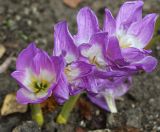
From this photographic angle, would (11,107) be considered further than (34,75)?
Yes

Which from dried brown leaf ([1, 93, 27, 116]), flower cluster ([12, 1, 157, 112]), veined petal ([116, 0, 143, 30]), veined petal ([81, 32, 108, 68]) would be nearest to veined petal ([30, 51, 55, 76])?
flower cluster ([12, 1, 157, 112])

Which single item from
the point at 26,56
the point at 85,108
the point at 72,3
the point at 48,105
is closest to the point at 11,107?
the point at 48,105

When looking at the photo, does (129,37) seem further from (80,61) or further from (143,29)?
(80,61)

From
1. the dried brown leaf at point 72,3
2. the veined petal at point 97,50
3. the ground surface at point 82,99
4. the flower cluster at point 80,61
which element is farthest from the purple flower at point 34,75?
the dried brown leaf at point 72,3

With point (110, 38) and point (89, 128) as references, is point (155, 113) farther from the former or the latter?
point (110, 38)

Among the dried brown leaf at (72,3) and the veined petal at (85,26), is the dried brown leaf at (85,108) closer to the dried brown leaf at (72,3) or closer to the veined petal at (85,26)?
the veined petal at (85,26)

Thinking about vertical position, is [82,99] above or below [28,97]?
below
